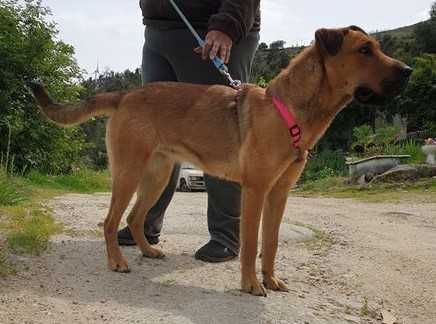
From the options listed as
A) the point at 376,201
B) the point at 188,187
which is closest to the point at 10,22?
the point at 188,187

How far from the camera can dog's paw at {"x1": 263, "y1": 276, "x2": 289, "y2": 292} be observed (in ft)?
14.4

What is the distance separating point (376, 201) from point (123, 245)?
866cm

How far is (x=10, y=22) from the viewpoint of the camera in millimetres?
17547

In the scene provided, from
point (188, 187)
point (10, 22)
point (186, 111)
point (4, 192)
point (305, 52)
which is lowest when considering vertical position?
point (188, 187)

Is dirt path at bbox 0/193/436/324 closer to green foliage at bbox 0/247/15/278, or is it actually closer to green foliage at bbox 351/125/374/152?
green foliage at bbox 0/247/15/278

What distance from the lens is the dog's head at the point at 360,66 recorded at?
405cm

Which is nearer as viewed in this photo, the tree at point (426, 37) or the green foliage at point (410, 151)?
the green foliage at point (410, 151)

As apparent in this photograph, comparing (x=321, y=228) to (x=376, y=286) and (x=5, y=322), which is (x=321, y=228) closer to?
(x=376, y=286)

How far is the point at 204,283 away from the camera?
14.2 ft

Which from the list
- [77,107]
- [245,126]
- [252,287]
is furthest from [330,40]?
[77,107]

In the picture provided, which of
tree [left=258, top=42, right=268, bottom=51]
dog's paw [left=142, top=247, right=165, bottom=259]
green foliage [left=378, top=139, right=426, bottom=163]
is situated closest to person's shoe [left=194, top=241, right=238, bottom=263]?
dog's paw [left=142, top=247, right=165, bottom=259]

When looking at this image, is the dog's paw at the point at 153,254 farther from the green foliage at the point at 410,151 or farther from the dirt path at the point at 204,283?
the green foliage at the point at 410,151

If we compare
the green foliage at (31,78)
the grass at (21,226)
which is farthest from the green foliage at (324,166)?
the grass at (21,226)

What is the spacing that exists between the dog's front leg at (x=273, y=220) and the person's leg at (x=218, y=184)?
634mm
